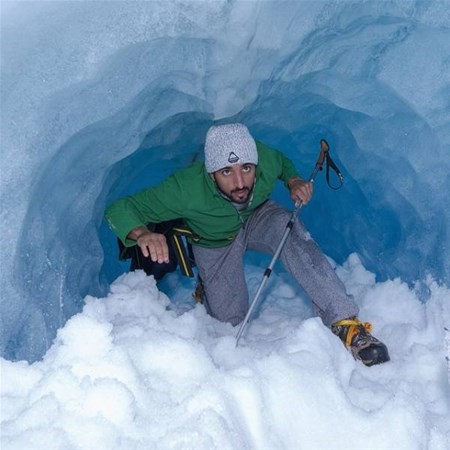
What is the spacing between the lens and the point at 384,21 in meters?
2.81

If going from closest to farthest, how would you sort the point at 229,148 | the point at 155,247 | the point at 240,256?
the point at 155,247 < the point at 229,148 < the point at 240,256

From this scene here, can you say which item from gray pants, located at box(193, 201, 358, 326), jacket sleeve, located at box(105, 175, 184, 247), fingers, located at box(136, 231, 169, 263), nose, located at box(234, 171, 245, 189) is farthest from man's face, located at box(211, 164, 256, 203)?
fingers, located at box(136, 231, 169, 263)

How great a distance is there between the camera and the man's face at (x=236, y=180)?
3.00 m

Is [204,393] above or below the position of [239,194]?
below

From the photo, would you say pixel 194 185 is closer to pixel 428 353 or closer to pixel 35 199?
pixel 35 199

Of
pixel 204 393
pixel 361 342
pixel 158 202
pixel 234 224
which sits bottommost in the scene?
pixel 361 342

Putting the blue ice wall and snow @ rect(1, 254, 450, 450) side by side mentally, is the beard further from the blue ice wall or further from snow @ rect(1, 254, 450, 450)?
snow @ rect(1, 254, 450, 450)

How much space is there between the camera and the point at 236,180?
9.85ft

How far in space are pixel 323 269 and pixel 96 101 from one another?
1.48 metres

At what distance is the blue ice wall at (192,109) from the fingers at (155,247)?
1.09 feet

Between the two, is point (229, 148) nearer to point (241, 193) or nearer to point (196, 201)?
point (241, 193)

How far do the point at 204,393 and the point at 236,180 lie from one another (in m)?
1.33

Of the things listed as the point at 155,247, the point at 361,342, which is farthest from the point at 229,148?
the point at 361,342

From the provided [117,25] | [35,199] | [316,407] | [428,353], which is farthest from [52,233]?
[428,353]
